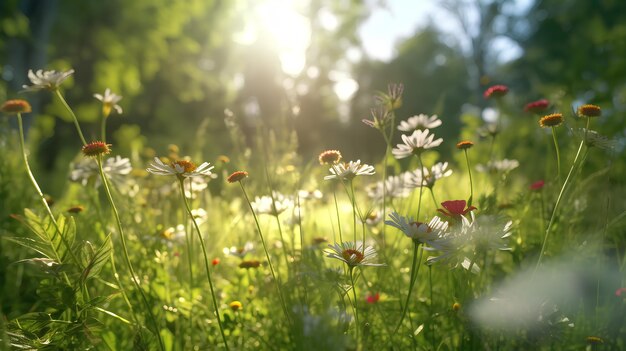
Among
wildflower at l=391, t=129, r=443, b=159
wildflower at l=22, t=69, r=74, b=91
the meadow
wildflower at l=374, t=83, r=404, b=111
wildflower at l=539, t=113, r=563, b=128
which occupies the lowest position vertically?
the meadow

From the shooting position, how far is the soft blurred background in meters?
5.12

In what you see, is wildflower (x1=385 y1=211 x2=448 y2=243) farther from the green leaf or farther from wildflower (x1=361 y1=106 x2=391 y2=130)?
the green leaf

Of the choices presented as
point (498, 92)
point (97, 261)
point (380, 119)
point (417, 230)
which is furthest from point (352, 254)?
point (498, 92)

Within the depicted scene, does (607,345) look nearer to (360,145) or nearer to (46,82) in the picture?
(46,82)

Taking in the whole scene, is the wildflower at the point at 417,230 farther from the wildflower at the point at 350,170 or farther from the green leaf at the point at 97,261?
the green leaf at the point at 97,261

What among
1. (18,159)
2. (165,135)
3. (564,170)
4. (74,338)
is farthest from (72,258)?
(165,135)

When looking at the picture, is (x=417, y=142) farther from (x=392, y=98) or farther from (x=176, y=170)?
(x=176, y=170)

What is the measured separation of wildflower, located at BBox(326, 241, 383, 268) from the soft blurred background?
0.35 metres

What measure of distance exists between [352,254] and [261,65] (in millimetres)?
22019

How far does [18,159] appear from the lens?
2.28 meters

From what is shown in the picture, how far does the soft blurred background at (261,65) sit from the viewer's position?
5.12 metres

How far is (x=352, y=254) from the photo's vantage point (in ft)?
3.00

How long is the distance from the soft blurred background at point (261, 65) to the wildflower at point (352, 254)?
0.35 metres

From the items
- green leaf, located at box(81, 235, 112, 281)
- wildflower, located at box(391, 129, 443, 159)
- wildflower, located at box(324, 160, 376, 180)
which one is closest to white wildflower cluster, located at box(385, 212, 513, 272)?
wildflower, located at box(324, 160, 376, 180)
